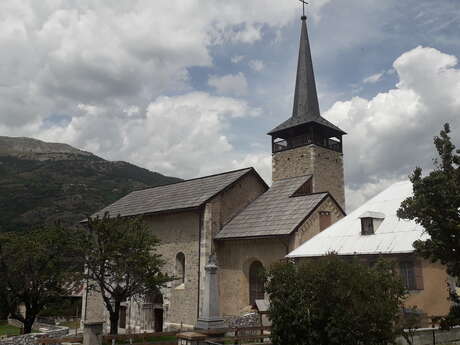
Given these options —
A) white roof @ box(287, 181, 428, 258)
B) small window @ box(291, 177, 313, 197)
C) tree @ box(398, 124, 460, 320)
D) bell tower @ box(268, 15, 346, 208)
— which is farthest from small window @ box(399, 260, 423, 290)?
bell tower @ box(268, 15, 346, 208)

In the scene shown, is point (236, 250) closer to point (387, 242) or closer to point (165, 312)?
point (165, 312)

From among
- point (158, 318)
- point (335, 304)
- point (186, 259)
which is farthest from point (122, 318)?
point (335, 304)

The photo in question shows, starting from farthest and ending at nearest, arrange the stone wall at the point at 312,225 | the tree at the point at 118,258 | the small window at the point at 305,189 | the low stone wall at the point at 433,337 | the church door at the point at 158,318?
the church door at the point at 158,318 → the small window at the point at 305,189 → the stone wall at the point at 312,225 → the tree at the point at 118,258 → the low stone wall at the point at 433,337

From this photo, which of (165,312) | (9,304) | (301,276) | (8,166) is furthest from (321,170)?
(8,166)

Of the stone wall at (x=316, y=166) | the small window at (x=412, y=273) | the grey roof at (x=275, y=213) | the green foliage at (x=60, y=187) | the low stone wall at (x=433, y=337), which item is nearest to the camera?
the low stone wall at (x=433, y=337)

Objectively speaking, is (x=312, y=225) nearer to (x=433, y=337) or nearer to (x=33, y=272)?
(x=433, y=337)

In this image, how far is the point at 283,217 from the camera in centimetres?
2294

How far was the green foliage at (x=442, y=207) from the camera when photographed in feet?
35.7

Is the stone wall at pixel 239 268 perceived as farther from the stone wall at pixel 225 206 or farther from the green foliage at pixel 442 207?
the green foliage at pixel 442 207

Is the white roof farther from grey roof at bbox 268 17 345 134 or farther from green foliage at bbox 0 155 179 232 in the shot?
green foliage at bbox 0 155 179 232

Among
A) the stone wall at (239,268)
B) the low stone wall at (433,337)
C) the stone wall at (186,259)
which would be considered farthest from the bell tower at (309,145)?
the low stone wall at (433,337)

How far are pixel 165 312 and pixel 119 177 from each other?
9463 cm

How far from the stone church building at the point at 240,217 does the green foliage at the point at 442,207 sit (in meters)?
9.25

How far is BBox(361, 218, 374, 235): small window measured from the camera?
18.9 metres
